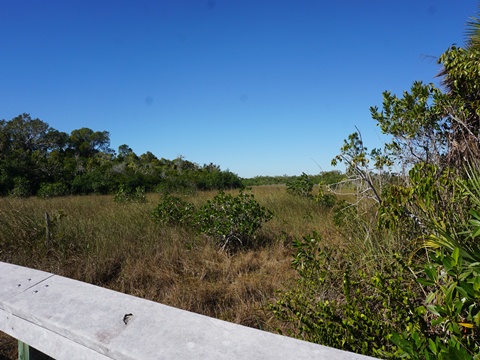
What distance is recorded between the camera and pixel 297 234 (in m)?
6.40

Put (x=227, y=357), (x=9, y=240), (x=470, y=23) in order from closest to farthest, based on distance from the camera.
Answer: (x=227, y=357) → (x=9, y=240) → (x=470, y=23)

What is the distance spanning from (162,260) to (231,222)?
1.44 metres

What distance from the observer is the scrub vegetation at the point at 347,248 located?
2.25 metres

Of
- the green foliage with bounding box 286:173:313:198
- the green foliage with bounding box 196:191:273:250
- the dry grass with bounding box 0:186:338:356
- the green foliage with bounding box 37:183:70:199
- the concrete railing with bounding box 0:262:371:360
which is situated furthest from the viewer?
the green foliage with bounding box 37:183:70:199

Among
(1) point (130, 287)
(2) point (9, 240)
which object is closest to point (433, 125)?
(1) point (130, 287)

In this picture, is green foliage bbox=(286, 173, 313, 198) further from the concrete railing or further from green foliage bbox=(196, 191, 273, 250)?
the concrete railing

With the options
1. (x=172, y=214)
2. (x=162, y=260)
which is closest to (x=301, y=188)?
(x=172, y=214)

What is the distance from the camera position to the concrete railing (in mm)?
1132

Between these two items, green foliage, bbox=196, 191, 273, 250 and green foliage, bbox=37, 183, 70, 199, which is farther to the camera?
green foliage, bbox=37, 183, 70, 199

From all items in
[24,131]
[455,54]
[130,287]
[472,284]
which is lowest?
[130,287]

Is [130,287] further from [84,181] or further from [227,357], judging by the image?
[84,181]

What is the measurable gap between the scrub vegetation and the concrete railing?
61 cm

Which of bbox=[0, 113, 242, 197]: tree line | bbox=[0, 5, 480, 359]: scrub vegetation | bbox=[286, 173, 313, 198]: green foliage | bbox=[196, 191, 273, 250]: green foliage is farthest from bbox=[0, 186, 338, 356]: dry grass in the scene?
bbox=[0, 113, 242, 197]: tree line

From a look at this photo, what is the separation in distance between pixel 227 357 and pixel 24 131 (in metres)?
47.0
